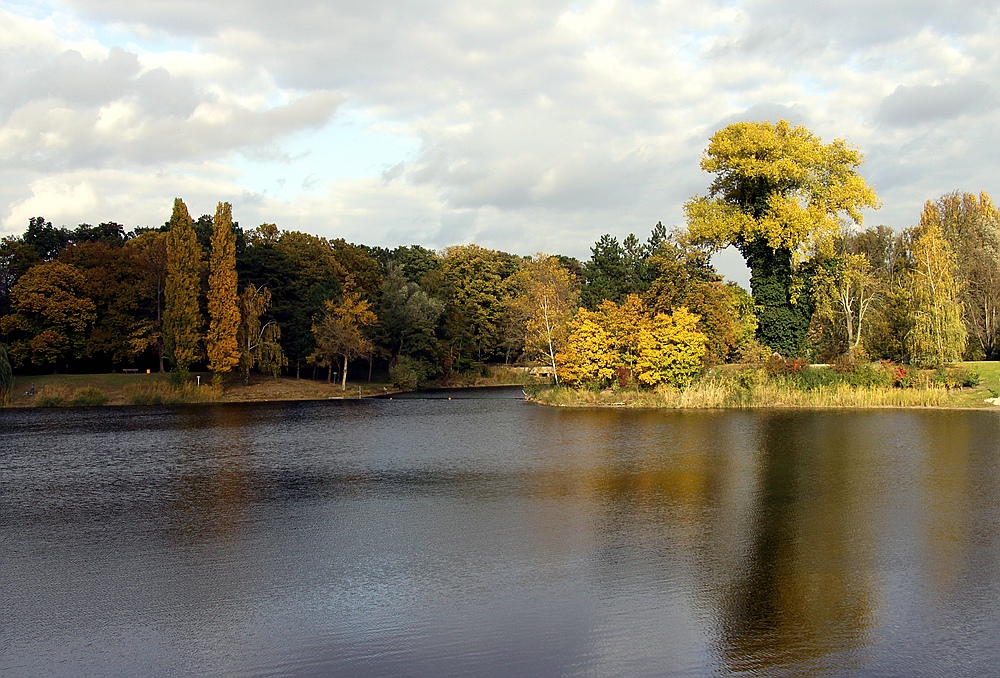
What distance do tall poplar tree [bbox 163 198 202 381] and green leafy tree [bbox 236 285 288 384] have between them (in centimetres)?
312

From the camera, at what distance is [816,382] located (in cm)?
3800

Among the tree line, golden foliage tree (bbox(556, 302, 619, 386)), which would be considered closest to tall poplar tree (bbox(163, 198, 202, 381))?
the tree line

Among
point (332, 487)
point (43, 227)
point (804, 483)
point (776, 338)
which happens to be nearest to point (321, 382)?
→ point (43, 227)

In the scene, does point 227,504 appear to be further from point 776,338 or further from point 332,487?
point 776,338

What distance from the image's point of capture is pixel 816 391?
37.2 metres

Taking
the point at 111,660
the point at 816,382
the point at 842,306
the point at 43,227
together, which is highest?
the point at 43,227

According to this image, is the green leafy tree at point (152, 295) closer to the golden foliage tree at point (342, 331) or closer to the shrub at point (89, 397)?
the shrub at point (89, 397)

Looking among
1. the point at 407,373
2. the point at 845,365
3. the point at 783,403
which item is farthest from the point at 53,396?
the point at 845,365

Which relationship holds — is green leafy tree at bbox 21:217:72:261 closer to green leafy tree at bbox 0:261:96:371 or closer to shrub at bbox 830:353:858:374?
green leafy tree at bbox 0:261:96:371

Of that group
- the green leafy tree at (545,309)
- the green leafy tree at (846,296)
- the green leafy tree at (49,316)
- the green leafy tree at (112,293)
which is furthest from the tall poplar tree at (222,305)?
the green leafy tree at (846,296)

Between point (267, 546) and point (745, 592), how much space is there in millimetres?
7923

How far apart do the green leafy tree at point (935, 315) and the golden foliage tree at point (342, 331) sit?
119 feet

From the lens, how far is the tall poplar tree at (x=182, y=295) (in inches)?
2012

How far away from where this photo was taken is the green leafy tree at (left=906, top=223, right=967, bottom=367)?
3816cm
